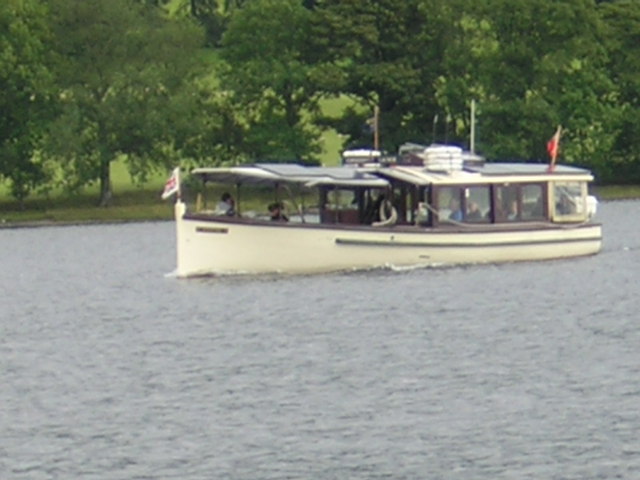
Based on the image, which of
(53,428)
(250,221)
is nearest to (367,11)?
(250,221)

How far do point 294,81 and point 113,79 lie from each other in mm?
9546

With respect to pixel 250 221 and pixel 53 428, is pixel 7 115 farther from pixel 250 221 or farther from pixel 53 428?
pixel 53 428

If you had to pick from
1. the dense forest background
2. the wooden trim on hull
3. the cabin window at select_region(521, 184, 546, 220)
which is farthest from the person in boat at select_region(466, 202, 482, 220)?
the dense forest background

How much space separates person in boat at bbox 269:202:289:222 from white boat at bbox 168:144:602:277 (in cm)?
48

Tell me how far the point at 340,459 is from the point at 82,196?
95.0m

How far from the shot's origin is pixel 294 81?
5266 inches

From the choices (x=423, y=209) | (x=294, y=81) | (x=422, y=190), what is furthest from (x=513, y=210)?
(x=294, y=81)

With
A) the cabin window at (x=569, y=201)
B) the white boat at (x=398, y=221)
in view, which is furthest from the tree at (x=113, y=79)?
the cabin window at (x=569, y=201)

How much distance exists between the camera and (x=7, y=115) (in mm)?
133500

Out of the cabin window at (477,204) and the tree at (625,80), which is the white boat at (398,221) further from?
the tree at (625,80)

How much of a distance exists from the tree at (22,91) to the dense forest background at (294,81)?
0.35 feet

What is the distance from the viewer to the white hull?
74.4 metres

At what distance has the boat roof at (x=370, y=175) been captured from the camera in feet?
247

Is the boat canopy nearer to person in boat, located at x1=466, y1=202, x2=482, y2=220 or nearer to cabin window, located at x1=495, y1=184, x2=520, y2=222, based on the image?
person in boat, located at x1=466, y1=202, x2=482, y2=220
